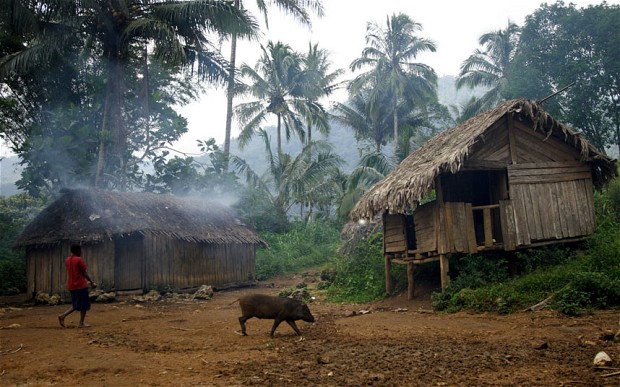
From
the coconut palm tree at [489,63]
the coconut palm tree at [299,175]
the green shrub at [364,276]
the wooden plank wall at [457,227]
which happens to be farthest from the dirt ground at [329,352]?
the coconut palm tree at [489,63]

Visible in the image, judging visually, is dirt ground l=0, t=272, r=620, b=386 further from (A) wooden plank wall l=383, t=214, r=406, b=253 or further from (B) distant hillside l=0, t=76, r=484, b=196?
(B) distant hillside l=0, t=76, r=484, b=196

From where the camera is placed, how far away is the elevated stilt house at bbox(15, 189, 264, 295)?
1577 centimetres

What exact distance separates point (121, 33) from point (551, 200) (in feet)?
48.0

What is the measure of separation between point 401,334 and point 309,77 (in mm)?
24320

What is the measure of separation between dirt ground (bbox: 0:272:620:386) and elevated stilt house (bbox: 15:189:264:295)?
515cm

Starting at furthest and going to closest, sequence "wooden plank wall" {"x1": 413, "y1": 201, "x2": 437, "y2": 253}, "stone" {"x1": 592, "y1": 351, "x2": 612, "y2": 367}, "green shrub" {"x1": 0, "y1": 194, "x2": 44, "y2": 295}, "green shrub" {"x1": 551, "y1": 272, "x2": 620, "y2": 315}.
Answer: "green shrub" {"x1": 0, "y1": 194, "x2": 44, "y2": 295} → "wooden plank wall" {"x1": 413, "y1": 201, "x2": 437, "y2": 253} → "green shrub" {"x1": 551, "y1": 272, "x2": 620, "y2": 315} → "stone" {"x1": 592, "y1": 351, "x2": 612, "y2": 367}

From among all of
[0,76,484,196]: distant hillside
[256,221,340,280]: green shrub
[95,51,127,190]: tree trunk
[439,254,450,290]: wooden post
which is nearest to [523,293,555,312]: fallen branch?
[439,254,450,290]: wooden post

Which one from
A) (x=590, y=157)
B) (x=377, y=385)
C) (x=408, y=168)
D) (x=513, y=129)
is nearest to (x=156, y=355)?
(x=377, y=385)

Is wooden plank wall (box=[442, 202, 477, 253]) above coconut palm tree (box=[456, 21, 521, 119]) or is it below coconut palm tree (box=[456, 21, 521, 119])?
below

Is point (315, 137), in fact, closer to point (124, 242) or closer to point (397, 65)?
point (397, 65)

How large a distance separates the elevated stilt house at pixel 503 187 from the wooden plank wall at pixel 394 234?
3cm

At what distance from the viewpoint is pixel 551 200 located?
1223cm

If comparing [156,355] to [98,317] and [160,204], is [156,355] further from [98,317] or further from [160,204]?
[160,204]

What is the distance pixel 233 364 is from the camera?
5914 millimetres
